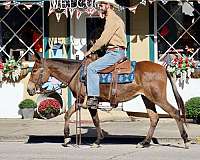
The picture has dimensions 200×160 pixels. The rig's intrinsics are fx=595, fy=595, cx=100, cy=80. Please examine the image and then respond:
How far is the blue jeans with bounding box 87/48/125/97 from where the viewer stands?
445 inches

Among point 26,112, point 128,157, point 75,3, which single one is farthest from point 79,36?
point 128,157

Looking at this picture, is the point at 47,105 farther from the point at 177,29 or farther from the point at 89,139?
the point at 177,29

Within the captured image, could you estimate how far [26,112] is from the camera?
16203 millimetres

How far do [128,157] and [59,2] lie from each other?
618 centimetres

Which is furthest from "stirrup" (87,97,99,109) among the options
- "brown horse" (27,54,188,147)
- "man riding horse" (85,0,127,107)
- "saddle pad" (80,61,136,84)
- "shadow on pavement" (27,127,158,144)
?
"shadow on pavement" (27,127,158,144)

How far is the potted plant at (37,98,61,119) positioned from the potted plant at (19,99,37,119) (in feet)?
0.60

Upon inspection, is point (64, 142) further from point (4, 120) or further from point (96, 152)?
point (4, 120)

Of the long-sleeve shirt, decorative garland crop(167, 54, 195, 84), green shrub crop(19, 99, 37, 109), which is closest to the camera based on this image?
the long-sleeve shirt

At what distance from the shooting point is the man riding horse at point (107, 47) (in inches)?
443

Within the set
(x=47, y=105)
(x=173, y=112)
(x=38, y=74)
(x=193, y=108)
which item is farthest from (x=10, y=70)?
(x=173, y=112)

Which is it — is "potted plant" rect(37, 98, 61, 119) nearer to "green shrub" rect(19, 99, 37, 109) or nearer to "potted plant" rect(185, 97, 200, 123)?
"green shrub" rect(19, 99, 37, 109)

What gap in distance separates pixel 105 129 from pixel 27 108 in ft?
9.95

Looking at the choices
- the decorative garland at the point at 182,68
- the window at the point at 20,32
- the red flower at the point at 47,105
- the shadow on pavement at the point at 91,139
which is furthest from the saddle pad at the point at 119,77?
the window at the point at 20,32

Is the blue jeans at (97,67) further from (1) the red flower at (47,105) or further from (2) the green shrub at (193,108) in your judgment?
(1) the red flower at (47,105)
